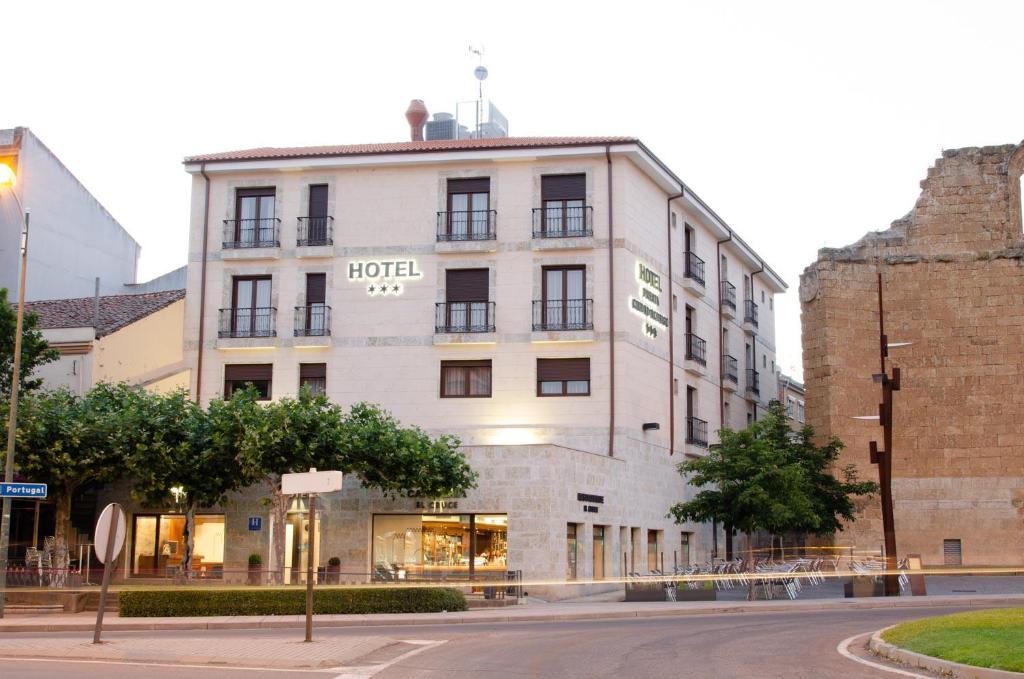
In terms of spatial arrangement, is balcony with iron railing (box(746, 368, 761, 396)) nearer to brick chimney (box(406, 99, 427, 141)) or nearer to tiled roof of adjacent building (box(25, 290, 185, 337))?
brick chimney (box(406, 99, 427, 141))

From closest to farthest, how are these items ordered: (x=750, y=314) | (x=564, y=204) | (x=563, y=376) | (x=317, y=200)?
(x=563, y=376), (x=564, y=204), (x=317, y=200), (x=750, y=314)

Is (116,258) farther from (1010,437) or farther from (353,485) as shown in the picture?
(1010,437)

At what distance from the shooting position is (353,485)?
36.8 meters

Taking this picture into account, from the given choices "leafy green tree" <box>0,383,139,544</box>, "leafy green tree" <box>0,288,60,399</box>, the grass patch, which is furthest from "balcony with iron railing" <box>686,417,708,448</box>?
the grass patch

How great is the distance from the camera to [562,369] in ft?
128

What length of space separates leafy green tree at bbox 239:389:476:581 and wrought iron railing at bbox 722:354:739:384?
16.7 metres

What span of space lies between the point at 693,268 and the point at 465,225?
Answer: 979 centimetres

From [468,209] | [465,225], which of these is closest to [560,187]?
[468,209]

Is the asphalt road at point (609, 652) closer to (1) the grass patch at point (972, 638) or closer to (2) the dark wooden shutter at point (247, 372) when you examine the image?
(1) the grass patch at point (972, 638)

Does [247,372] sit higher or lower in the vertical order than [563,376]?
higher

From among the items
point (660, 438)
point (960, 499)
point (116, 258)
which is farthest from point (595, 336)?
point (116, 258)

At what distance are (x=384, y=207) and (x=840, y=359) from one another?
18.2 meters

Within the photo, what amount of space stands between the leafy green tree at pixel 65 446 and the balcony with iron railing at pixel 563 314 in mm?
12768

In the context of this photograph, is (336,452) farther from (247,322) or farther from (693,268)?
(693,268)
